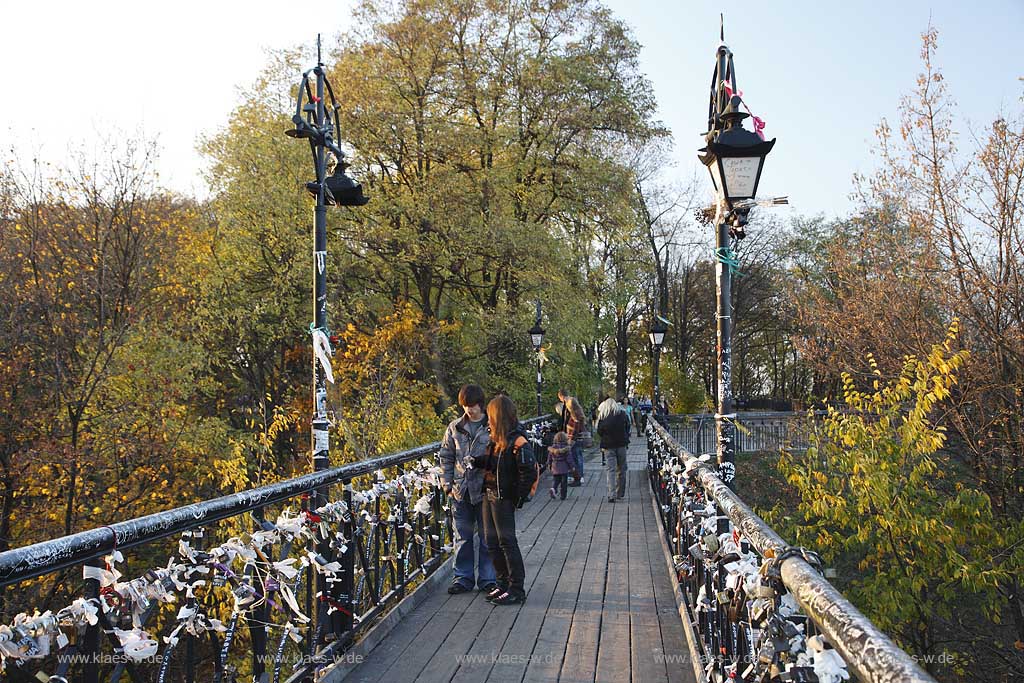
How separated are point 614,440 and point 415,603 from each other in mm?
7401

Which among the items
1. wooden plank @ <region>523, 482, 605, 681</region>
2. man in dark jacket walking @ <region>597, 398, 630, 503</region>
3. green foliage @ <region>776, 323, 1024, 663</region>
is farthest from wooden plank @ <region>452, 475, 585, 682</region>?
green foliage @ <region>776, 323, 1024, 663</region>

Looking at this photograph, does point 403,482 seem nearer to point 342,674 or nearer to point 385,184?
point 342,674

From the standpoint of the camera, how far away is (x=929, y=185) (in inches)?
522

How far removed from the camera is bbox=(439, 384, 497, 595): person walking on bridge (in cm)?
661

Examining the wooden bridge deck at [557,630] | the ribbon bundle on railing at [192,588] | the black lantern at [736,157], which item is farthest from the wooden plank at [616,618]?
the black lantern at [736,157]

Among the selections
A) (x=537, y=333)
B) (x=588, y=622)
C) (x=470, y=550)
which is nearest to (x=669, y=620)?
(x=588, y=622)

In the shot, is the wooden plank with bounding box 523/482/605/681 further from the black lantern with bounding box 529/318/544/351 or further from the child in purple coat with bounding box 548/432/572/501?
the black lantern with bounding box 529/318/544/351

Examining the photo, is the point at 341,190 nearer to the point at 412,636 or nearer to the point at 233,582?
the point at 412,636

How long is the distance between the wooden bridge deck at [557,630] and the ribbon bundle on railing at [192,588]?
82 cm

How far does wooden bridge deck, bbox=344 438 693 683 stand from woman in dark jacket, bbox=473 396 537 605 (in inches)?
8.8

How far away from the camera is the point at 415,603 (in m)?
6.45

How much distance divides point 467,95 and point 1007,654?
61.5 ft

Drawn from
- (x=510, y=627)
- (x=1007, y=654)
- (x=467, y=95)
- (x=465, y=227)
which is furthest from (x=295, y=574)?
(x=467, y=95)

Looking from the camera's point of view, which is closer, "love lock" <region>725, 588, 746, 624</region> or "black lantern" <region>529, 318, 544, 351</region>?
"love lock" <region>725, 588, 746, 624</region>
